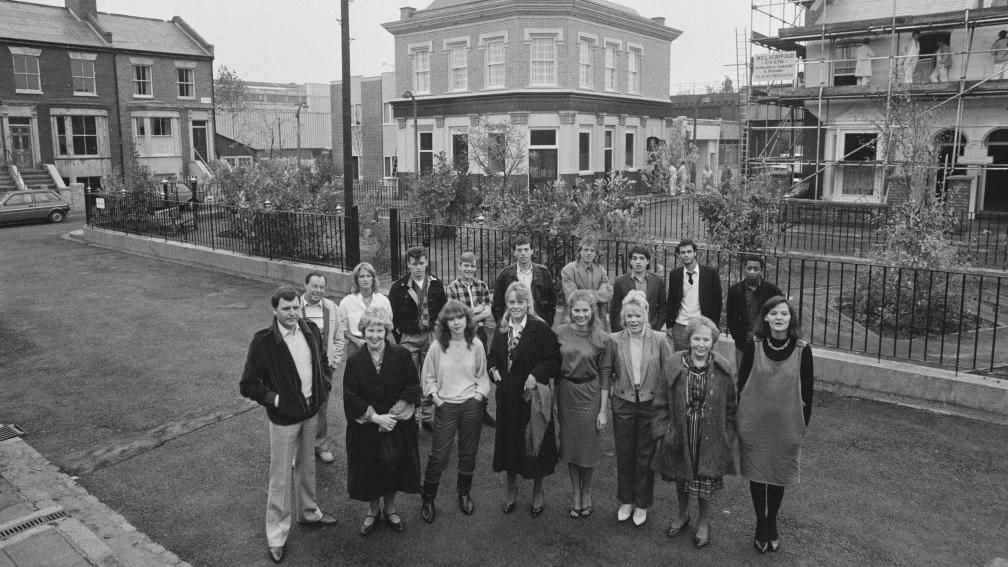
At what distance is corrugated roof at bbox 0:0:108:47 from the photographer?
3716 centimetres

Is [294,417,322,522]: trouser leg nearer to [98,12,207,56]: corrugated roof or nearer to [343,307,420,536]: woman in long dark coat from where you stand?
[343,307,420,536]: woman in long dark coat

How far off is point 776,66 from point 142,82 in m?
33.8

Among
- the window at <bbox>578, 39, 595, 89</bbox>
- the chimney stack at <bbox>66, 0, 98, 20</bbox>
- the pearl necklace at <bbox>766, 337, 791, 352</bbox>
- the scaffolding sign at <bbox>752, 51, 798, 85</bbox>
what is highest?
the chimney stack at <bbox>66, 0, 98, 20</bbox>

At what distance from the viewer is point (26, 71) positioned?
36.6 meters

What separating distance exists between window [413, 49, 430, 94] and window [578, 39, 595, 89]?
7.49 m

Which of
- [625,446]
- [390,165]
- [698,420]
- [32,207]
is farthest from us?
[390,165]

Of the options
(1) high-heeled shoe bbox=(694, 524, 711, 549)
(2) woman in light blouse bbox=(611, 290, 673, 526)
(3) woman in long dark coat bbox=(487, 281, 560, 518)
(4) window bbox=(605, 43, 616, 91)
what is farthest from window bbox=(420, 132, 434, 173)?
(1) high-heeled shoe bbox=(694, 524, 711, 549)

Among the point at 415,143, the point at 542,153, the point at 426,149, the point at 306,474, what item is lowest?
the point at 306,474

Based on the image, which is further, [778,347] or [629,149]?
[629,149]

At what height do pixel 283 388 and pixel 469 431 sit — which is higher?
pixel 283 388

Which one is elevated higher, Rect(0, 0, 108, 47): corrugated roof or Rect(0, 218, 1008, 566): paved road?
Rect(0, 0, 108, 47): corrugated roof

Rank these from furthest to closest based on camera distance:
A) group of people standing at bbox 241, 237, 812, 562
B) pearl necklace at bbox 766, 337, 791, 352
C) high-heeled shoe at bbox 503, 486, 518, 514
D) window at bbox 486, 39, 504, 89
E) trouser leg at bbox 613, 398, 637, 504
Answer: window at bbox 486, 39, 504, 89
high-heeled shoe at bbox 503, 486, 518, 514
trouser leg at bbox 613, 398, 637, 504
group of people standing at bbox 241, 237, 812, 562
pearl necklace at bbox 766, 337, 791, 352

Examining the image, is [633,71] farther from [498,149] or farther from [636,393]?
[636,393]

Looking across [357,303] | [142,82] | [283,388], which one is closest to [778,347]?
[283,388]
